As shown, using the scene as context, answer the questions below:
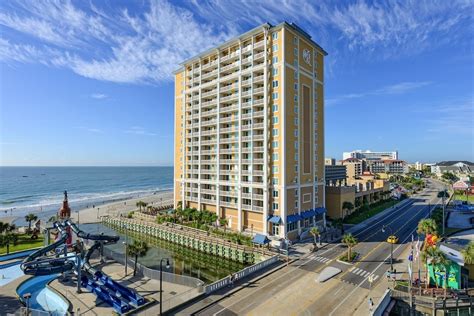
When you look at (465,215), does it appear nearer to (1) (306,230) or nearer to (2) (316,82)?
(1) (306,230)

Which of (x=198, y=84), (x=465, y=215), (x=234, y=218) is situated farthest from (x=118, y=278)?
(x=465, y=215)

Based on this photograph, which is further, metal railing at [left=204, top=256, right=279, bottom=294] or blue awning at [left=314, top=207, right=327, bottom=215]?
blue awning at [left=314, top=207, right=327, bottom=215]

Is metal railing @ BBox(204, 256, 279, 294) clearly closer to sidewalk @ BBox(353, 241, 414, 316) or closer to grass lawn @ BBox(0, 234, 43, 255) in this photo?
sidewalk @ BBox(353, 241, 414, 316)

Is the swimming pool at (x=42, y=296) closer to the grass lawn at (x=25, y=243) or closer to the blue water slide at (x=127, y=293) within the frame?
the blue water slide at (x=127, y=293)

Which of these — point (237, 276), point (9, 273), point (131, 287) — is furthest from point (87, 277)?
point (237, 276)

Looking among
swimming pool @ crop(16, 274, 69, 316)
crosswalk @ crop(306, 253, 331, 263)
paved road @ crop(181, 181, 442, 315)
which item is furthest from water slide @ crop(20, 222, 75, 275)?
crosswalk @ crop(306, 253, 331, 263)
